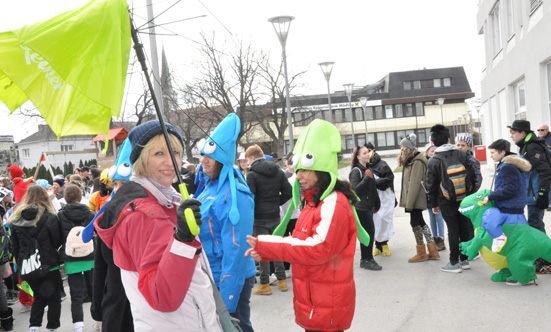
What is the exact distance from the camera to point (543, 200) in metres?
6.66

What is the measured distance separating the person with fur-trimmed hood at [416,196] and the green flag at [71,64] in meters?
6.42

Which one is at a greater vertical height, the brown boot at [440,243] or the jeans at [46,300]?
the jeans at [46,300]

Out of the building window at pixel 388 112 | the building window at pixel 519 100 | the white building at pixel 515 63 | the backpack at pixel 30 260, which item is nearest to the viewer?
the backpack at pixel 30 260

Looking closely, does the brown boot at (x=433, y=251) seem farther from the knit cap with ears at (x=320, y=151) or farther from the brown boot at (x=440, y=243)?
the knit cap with ears at (x=320, y=151)

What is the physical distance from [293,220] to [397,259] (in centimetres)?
195

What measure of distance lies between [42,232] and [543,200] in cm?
676

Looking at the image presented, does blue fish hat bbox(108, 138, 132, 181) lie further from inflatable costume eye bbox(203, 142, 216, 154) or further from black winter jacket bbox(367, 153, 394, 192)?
black winter jacket bbox(367, 153, 394, 192)

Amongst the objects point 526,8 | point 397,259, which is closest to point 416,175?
point 397,259

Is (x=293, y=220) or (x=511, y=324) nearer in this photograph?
(x=511, y=324)

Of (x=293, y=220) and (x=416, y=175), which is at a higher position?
(x=416, y=175)

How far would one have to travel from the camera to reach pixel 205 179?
3799 mm

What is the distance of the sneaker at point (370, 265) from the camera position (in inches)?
290

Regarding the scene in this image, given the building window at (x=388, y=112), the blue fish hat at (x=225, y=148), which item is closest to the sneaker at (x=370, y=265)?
the blue fish hat at (x=225, y=148)

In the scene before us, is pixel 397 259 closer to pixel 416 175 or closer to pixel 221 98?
pixel 416 175
